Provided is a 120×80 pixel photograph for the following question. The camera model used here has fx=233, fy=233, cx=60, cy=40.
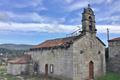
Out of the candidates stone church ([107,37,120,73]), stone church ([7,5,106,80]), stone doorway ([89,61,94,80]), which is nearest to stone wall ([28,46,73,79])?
stone church ([7,5,106,80])

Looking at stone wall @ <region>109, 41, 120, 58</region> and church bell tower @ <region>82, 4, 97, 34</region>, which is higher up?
church bell tower @ <region>82, 4, 97, 34</region>

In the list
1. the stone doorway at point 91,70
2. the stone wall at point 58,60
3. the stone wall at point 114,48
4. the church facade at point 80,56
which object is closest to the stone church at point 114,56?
the stone wall at point 114,48

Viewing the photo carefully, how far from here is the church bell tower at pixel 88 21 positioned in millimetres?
32250

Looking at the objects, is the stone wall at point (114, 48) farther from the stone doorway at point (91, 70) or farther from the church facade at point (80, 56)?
the stone doorway at point (91, 70)

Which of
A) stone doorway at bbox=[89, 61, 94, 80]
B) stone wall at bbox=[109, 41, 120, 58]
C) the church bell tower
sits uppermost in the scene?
the church bell tower

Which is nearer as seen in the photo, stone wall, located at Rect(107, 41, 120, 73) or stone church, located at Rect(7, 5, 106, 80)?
stone church, located at Rect(7, 5, 106, 80)

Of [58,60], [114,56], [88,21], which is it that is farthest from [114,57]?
[58,60]

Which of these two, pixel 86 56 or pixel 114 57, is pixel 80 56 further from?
pixel 114 57

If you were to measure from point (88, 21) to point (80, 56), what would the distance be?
17.0 ft

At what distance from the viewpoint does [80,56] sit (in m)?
31.1

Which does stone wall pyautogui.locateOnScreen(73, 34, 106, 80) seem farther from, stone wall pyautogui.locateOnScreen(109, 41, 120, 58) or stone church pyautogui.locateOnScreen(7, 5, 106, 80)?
stone wall pyautogui.locateOnScreen(109, 41, 120, 58)

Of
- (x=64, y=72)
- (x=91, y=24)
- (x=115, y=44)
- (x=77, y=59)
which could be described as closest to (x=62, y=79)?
(x=64, y=72)

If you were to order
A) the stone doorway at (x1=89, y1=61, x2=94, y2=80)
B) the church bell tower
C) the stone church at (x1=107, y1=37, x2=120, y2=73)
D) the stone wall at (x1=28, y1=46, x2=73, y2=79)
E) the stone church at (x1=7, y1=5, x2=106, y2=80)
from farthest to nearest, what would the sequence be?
the stone church at (x1=107, y1=37, x2=120, y2=73) < the stone doorway at (x1=89, y1=61, x2=94, y2=80) < the church bell tower < the stone wall at (x1=28, y1=46, x2=73, y2=79) < the stone church at (x1=7, y1=5, x2=106, y2=80)

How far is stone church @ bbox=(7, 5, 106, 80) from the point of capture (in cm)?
3044
